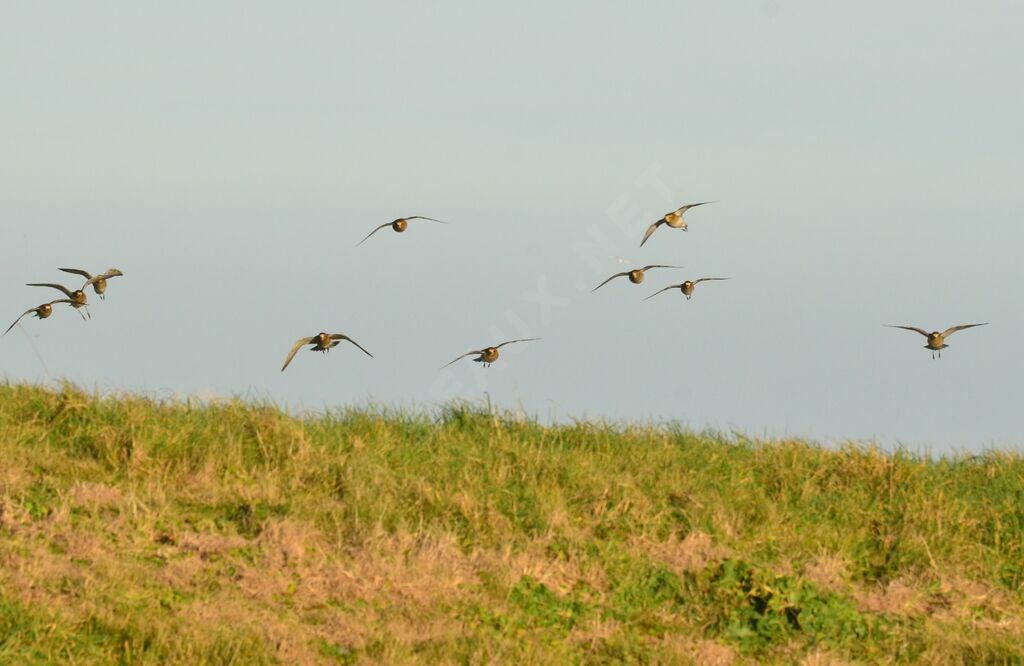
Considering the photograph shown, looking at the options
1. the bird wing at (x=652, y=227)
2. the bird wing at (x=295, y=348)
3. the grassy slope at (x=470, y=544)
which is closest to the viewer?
the grassy slope at (x=470, y=544)

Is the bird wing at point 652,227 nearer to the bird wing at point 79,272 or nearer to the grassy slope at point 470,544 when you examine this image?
the grassy slope at point 470,544

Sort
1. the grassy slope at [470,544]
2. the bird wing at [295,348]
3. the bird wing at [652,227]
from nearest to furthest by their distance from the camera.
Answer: the grassy slope at [470,544] < the bird wing at [295,348] < the bird wing at [652,227]

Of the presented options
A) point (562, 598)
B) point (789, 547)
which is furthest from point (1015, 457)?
point (562, 598)

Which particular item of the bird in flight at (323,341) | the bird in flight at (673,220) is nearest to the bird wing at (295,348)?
the bird in flight at (323,341)

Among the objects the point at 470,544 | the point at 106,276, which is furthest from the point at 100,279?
the point at 470,544

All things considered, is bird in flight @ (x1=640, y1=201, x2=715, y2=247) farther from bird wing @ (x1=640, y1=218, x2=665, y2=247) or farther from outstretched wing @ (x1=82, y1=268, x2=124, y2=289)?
outstretched wing @ (x1=82, y1=268, x2=124, y2=289)

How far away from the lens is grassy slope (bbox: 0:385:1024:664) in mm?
9312

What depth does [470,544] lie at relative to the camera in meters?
10.5

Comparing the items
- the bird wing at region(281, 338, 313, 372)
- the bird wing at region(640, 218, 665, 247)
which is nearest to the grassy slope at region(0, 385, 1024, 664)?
the bird wing at region(281, 338, 313, 372)

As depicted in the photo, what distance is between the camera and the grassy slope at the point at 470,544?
931 centimetres

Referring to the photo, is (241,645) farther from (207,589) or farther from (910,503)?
(910,503)

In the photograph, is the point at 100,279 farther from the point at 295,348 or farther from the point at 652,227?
the point at 652,227

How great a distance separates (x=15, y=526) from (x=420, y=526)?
10.6 ft

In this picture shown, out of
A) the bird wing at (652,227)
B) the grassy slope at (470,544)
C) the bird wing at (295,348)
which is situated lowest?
the grassy slope at (470,544)
